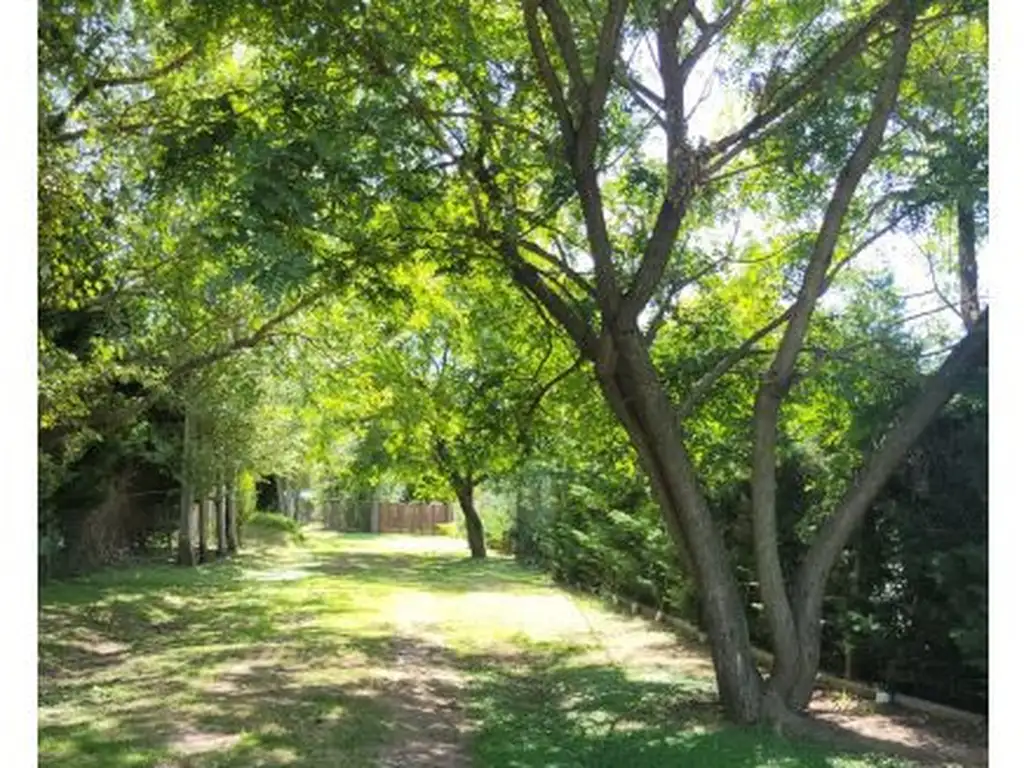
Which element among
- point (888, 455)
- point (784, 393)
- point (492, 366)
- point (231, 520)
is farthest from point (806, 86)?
point (231, 520)

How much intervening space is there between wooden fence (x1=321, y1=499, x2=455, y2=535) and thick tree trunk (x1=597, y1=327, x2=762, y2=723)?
4850cm

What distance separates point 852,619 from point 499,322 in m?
6.08

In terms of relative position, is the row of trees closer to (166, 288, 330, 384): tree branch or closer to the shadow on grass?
(166, 288, 330, 384): tree branch

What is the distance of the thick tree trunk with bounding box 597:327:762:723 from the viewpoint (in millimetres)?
9453

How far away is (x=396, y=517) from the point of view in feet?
195

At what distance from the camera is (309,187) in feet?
25.4

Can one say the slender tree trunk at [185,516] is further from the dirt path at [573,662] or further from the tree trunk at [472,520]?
the tree trunk at [472,520]

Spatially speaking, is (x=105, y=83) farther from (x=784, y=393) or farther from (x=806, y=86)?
(x=784, y=393)

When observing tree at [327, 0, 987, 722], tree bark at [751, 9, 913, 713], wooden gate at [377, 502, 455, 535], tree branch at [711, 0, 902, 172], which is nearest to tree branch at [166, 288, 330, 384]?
tree at [327, 0, 987, 722]

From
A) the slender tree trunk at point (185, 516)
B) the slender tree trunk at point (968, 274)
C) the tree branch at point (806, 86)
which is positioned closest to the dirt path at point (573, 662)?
the slender tree trunk at point (968, 274)

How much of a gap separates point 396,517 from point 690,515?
166 feet

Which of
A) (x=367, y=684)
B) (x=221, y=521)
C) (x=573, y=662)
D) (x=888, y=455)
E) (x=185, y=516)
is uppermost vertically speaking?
(x=888, y=455)

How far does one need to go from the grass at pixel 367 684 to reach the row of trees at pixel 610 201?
4.91 ft
